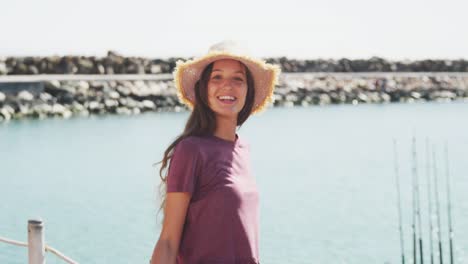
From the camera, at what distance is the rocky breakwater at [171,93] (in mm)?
30016

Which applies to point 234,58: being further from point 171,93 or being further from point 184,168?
point 171,93

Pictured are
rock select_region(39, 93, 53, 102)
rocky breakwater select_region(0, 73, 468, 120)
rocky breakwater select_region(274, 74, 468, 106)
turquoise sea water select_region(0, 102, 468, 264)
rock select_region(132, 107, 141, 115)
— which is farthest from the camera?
rocky breakwater select_region(274, 74, 468, 106)

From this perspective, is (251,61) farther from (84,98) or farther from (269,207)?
(84,98)

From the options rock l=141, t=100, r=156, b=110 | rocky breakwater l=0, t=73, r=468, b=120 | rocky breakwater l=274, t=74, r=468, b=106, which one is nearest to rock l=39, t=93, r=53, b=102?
rocky breakwater l=0, t=73, r=468, b=120

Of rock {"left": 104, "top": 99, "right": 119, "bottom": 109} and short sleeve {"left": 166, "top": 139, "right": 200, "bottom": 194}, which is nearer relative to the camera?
short sleeve {"left": 166, "top": 139, "right": 200, "bottom": 194}

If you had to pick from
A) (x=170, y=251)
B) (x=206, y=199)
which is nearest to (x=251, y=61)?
(x=206, y=199)

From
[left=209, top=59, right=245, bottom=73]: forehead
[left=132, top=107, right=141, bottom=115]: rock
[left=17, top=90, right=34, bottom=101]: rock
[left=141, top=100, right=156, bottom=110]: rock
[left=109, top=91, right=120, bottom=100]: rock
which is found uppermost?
[left=209, top=59, right=245, bottom=73]: forehead

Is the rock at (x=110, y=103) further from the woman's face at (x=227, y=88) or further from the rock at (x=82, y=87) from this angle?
the woman's face at (x=227, y=88)

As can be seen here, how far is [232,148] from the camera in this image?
6.51 ft

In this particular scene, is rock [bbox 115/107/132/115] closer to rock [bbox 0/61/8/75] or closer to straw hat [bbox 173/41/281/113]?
rock [bbox 0/61/8/75]

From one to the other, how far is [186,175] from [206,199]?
7 cm

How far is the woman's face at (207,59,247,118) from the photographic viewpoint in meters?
2.03

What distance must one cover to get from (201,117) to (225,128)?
0.20ft

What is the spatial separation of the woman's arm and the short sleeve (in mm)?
15
